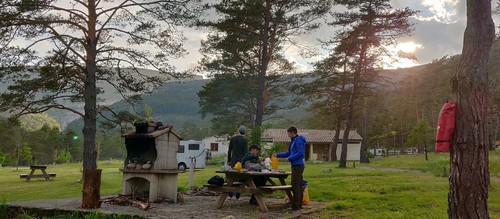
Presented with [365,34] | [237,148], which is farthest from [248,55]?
[237,148]

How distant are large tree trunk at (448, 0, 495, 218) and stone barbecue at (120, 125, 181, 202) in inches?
218

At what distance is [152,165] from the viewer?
8.77 metres

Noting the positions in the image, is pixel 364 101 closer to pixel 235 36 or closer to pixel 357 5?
pixel 357 5

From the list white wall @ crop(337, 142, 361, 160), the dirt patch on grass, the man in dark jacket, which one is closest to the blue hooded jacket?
the dirt patch on grass

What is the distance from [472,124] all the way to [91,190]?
6.14 meters

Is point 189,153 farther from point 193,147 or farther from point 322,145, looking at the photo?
point 322,145

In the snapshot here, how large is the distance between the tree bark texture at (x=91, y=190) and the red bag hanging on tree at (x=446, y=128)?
18.6ft

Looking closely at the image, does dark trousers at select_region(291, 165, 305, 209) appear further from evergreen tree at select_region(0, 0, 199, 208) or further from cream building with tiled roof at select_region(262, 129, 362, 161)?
cream building with tiled roof at select_region(262, 129, 362, 161)

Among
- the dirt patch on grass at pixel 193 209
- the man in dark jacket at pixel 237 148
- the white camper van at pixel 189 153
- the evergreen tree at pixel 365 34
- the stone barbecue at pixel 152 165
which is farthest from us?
the white camper van at pixel 189 153

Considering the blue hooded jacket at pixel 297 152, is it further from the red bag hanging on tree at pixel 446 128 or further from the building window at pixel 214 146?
the building window at pixel 214 146

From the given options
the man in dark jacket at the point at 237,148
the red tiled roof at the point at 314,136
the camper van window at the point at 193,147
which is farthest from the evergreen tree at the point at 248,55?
the red tiled roof at the point at 314,136

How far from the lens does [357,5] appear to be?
26.0 meters

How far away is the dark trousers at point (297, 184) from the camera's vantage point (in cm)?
805

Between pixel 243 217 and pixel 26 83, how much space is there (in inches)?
379
